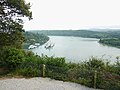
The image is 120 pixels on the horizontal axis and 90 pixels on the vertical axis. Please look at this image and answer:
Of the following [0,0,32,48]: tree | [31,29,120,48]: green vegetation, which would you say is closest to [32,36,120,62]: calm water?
[31,29,120,48]: green vegetation

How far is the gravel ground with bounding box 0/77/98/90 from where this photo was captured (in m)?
9.80

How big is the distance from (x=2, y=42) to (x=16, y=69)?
7.09ft

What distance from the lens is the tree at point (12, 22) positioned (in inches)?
538

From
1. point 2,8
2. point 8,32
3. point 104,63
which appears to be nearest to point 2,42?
point 8,32

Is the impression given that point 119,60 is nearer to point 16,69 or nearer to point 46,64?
point 46,64

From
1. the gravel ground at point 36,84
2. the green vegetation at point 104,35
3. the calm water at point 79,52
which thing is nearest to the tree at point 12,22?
the gravel ground at point 36,84

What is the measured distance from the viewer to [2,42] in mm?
13727

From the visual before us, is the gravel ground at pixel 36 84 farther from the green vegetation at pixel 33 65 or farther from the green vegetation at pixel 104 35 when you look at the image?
the green vegetation at pixel 104 35

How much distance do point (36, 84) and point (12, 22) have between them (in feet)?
16.4

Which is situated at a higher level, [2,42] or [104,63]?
[2,42]

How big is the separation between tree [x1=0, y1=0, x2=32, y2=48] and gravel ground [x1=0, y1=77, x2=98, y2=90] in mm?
3359

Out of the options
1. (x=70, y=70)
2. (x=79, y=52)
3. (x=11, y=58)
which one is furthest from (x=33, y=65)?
(x=79, y=52)

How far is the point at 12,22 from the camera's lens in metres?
14.0

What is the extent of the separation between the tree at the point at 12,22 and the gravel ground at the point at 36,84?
11.0 ft
